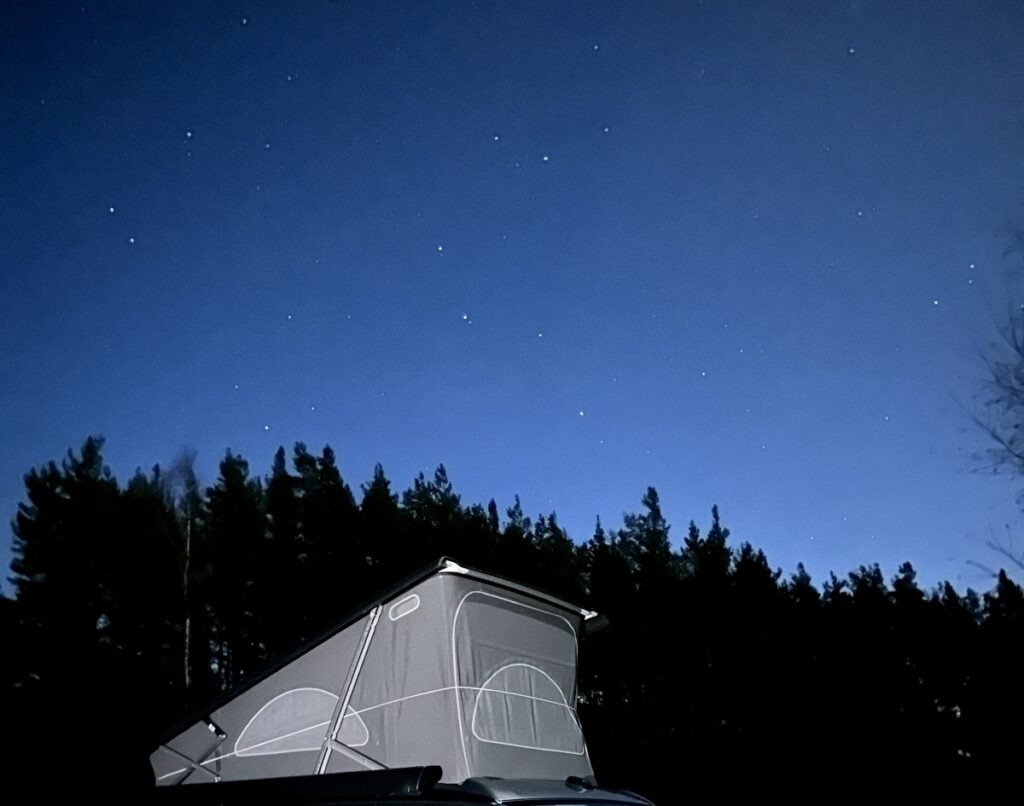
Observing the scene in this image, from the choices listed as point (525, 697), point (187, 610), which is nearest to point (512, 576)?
point (525, 697)

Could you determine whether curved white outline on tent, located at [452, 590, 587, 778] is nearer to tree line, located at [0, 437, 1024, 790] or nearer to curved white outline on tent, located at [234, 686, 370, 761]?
curved white outline on tent, located at [234, 686, 370, 761]

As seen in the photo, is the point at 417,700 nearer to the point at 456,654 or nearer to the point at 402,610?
the point at 456,654

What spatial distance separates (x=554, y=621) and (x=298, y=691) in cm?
157

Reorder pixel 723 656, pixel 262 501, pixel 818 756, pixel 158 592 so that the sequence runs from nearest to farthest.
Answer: pixel 818 756 → pixel 723 656 → pixel 158 592 → pixel 262 501

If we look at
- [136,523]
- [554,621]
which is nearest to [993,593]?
[554,621]

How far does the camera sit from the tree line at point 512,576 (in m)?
18.3

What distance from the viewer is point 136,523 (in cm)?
2662

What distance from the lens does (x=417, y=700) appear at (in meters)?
3.79

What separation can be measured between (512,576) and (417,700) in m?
12.5

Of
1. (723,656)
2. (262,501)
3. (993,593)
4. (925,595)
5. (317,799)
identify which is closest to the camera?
(317,799)

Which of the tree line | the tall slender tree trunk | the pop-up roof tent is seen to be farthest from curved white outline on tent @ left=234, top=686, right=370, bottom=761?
the tall slender tree trunk

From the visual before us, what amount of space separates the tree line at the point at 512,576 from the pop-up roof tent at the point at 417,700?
9.68 metres

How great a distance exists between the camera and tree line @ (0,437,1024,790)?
60.2 feet

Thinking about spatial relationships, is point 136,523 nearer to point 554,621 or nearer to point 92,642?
point 92,642
